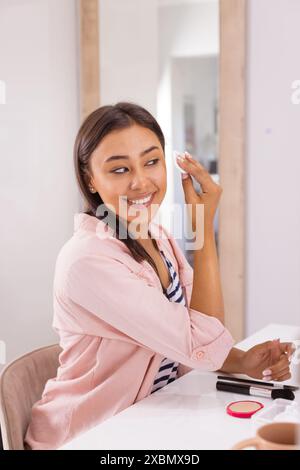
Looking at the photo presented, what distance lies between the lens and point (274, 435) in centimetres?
66

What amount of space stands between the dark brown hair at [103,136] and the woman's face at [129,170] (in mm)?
12

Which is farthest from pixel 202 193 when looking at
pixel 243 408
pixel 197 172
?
pixel 243 408

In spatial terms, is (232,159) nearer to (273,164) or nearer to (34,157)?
(273,164)

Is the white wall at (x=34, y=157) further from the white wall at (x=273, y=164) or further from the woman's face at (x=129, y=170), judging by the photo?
the woman's face at (x=129, y=170)

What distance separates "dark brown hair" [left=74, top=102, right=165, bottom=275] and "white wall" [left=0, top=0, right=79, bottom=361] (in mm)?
1185

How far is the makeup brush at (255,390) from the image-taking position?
3.24ft

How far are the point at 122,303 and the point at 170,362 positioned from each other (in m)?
0.22

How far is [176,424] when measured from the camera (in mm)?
883

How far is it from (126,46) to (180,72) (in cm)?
63

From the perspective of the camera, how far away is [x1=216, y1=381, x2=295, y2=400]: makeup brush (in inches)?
38.9

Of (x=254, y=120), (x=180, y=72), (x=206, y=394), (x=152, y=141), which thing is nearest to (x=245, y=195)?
(x=254, y=120)

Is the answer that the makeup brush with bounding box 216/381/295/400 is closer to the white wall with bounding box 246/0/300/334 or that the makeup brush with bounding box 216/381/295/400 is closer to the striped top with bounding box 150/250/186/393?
the striped top with bounding box 150/250/186/393
